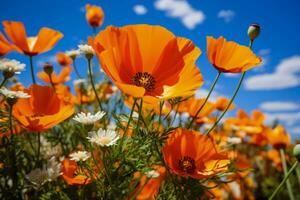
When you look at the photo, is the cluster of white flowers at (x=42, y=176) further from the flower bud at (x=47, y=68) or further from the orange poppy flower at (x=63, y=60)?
the orange poppy flower at (x=63, y=60)

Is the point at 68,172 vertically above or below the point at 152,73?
below

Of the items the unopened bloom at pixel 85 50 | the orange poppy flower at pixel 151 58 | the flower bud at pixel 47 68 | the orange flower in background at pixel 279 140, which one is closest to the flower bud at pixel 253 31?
the orange poppy flower at pixel 151 58

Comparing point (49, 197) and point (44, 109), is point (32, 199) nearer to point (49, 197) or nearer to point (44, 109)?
point (49, 197)

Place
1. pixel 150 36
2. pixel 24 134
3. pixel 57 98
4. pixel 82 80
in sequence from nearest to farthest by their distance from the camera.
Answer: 1. pixel 150 36
2. pixel 57 98
3. pixel 24 134
4. pixel 82 80

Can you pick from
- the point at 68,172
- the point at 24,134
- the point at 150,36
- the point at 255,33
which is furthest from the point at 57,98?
the point at 255,33

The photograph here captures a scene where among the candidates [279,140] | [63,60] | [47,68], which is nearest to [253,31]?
[47,68]

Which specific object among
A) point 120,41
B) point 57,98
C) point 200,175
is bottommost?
point 200,175
